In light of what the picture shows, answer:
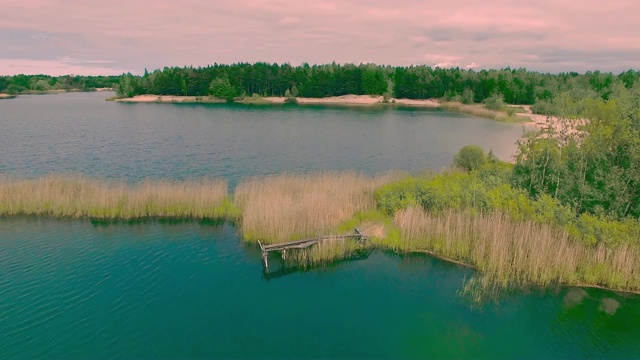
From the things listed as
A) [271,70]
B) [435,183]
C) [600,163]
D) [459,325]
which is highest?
[271,70]

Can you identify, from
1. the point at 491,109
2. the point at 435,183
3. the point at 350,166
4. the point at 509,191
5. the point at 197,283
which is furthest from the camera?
the point at 491,109

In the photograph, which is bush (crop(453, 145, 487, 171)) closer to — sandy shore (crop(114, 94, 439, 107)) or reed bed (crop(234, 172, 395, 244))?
reed bed (crop(234, 172, 395, 244))

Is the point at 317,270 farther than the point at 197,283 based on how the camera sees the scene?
Yes

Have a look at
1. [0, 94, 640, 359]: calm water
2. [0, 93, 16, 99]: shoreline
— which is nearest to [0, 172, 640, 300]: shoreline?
[0, 94, 640, 359]: calm water

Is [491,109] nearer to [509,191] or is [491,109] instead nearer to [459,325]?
[509,191]

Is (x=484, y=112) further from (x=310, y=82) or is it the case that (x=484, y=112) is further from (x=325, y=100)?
(x=310, y=82)

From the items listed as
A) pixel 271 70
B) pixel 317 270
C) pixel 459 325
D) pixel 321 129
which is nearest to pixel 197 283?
pixel 317 270

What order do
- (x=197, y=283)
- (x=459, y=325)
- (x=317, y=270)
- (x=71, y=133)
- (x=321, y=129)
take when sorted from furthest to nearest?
(x=321, y=129)
(x=71, y=133)
(x=317, y=270)
(x=197, y=283)
(x=459, y=325)
